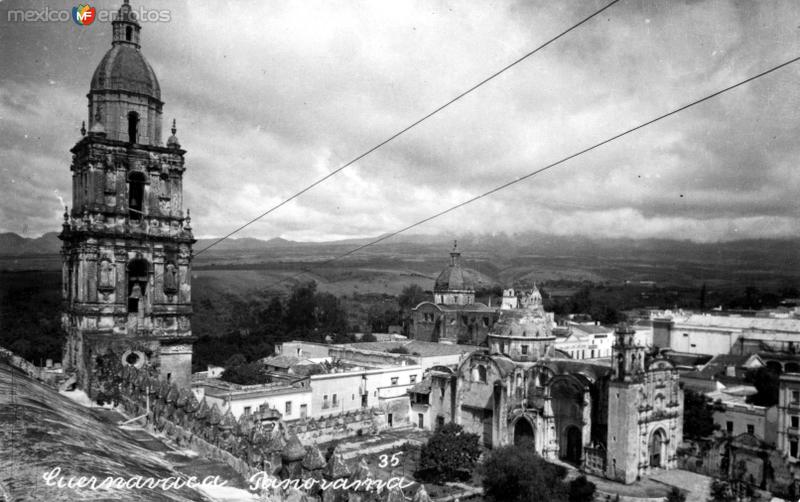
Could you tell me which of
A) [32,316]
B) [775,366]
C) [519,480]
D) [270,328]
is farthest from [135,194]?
[775,366]

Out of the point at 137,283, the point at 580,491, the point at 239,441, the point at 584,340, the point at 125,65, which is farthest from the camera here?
the point at 584,340

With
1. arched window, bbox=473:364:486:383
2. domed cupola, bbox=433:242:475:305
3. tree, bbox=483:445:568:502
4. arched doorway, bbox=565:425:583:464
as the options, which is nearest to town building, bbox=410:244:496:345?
domed cupola, bbox=433:242:475:305

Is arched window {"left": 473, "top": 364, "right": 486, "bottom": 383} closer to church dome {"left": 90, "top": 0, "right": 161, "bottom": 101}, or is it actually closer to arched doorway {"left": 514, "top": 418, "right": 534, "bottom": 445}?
arched doorway {"left": 514, "top": 418, "right": 534, "bottom": 445}

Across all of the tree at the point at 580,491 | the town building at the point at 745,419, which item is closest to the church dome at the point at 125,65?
the tree at the point at 580,491

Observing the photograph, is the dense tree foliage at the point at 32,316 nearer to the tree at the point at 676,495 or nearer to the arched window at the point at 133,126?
the arched window at the point at 133,126

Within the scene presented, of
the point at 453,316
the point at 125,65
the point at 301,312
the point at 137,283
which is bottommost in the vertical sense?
the point at 301,312

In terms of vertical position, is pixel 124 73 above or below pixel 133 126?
above

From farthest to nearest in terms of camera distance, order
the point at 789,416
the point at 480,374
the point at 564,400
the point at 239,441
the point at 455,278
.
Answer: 1. the point at 455,278
2. the point at 480,374
3. the point at 564,400
4. the point at 789,416
5. the point at 239,441

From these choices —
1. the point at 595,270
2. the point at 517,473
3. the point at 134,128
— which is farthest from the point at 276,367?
the point at 595,270

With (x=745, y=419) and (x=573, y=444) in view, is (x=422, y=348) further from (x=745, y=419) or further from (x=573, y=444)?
(x=745, y=419)

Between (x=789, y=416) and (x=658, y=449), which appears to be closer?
(x=789, y=416)
